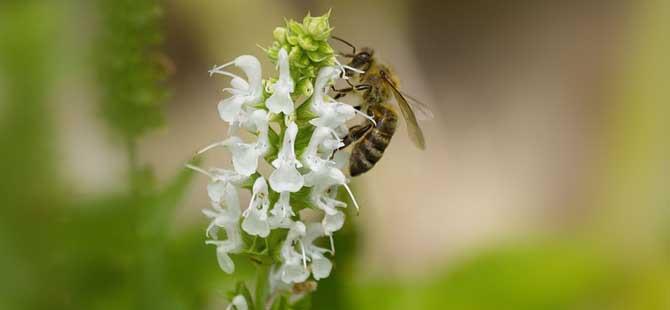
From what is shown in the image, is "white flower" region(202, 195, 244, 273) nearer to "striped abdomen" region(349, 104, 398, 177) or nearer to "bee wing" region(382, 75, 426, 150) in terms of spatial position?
"striped abdomen" region(349, 104, 398, 177)

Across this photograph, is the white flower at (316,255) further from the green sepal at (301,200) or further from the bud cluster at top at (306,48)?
the bud cluster at top at (306,48)

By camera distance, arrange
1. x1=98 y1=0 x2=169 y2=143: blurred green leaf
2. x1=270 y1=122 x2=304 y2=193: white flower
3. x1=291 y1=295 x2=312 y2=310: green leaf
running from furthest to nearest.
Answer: x1=98 y1=0 x2=169 y2=143: blurred green leaf → x1=291 y1=295 x2=312 y2=310: green leaf → x1=270 y1=122 x2=304 y2=193: white flower

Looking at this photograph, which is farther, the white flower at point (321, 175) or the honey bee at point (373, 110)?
the honey bee at point (373, 110)

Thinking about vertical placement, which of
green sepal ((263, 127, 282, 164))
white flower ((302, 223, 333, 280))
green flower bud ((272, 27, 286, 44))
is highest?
green flower bud ((272, 27, 286, 44))

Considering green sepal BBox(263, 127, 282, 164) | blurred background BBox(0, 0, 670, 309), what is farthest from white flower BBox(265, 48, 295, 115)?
blurred background BBox(0, 0, 670, 309)

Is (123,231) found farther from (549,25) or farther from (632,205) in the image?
(549,25)

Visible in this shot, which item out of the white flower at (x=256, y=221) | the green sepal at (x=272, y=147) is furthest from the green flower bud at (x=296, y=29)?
the white flower at (x=256, y=221)
